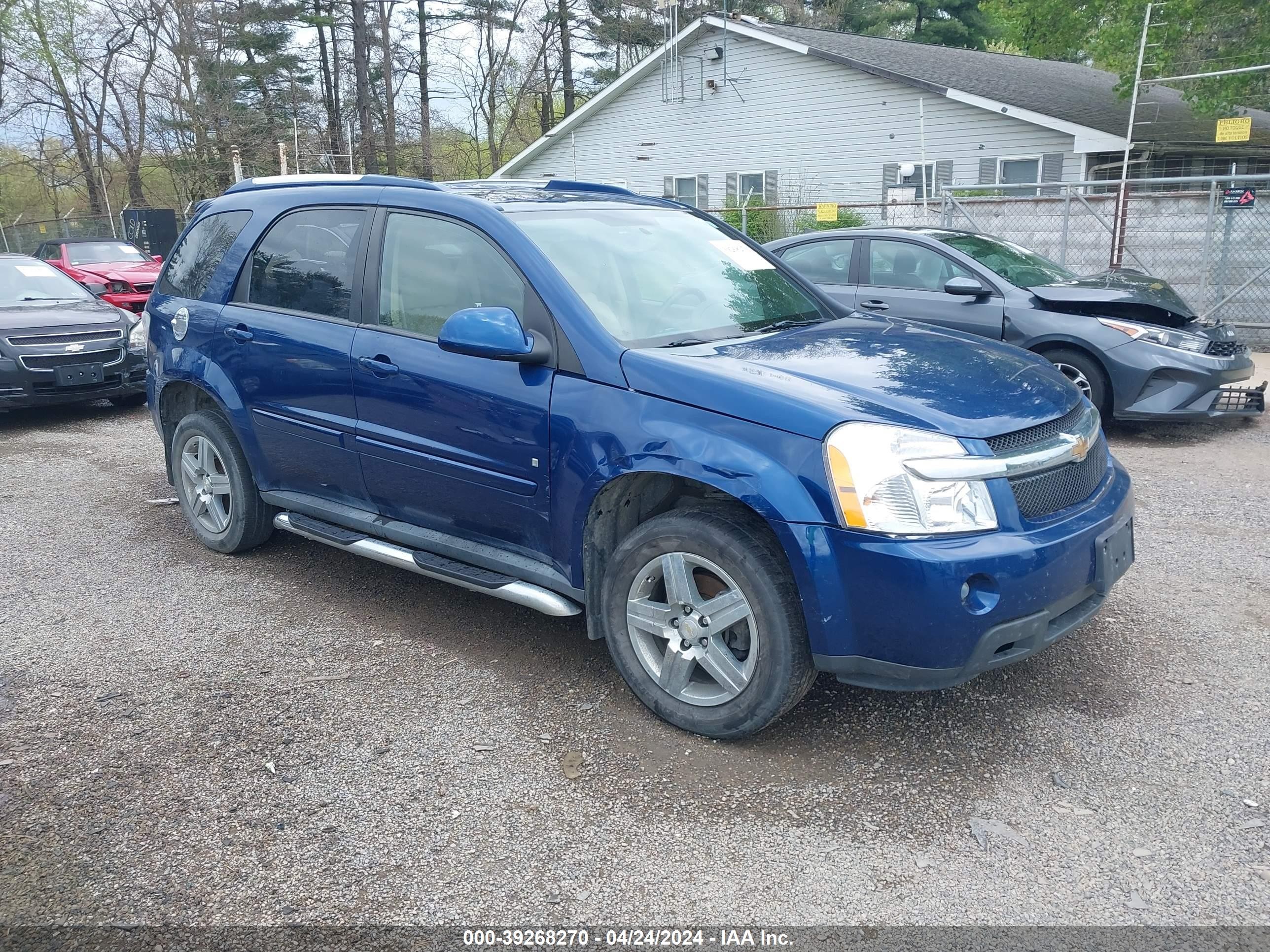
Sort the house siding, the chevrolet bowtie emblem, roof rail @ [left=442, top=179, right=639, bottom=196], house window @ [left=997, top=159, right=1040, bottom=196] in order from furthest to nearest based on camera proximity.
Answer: the house siding → house window @ [left=997, top=159, right=1040, bottom=196] → roof rail @ [left=442, top=179, right=639, bottom=196] → the chevrolet bowtie emblem

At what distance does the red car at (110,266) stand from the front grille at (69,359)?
18.2 feet

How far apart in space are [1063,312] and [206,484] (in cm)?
626

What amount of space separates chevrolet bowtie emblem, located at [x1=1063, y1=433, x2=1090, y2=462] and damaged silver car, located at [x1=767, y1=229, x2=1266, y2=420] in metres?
3.81

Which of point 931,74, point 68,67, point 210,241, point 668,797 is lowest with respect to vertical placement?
point 668,797

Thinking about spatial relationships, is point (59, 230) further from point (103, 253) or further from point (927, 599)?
point (927, 599)

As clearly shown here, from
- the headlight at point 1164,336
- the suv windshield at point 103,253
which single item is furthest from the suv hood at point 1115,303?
the suv windshield at point 103,253

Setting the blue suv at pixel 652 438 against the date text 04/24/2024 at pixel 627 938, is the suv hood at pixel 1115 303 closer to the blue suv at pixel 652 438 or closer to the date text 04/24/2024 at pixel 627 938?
the blue suv at pixel 652 438

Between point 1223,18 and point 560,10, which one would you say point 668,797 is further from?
point 560,10

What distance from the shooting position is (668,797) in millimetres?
3121

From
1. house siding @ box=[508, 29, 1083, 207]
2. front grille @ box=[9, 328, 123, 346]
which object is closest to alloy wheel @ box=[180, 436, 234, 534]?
front grille @ box=[9, 328, 123, 346]

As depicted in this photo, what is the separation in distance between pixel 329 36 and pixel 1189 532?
39009 millimetres

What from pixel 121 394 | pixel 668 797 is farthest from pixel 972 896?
pixel 121 394

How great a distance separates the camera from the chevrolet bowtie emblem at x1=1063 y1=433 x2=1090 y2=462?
3.39m

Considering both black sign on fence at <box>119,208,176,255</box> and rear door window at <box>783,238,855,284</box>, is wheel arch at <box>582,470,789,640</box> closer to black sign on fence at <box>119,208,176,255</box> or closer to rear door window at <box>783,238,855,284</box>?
rear door window at <box>783,238,855,284</box>
